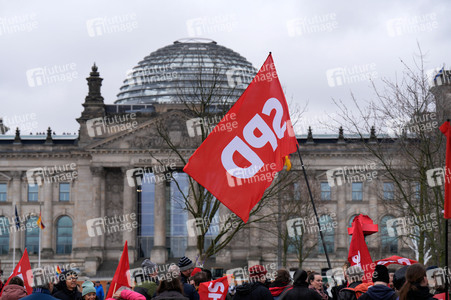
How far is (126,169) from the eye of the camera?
77188 millimetres

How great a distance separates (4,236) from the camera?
79750mm

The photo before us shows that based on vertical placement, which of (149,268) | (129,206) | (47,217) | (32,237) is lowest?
(149,268)

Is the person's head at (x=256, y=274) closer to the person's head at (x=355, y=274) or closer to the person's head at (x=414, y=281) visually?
the person's head at (x=355, y=274)

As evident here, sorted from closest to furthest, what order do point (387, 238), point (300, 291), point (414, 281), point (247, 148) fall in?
point (414, 281), point (300, 291), point (247, 148), point (387, 238)

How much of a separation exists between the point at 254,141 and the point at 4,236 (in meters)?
67.3

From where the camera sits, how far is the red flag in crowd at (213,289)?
672 inches

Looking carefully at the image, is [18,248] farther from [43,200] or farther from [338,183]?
[338,183]

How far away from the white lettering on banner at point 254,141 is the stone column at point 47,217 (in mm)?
64325

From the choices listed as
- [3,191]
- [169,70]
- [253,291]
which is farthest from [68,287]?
[169,70]

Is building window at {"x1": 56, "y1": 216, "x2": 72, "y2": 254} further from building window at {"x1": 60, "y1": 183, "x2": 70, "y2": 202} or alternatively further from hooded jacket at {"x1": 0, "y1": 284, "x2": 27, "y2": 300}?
hooded jacket at {"x1": 0, "y1": 284, "x2": 27, "y2": 300}

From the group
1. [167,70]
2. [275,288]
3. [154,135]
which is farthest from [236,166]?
[167,70]

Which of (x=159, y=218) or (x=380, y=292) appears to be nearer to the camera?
(x=380, y=292)

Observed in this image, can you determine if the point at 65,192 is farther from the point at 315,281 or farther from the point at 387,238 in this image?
the point at 315,281

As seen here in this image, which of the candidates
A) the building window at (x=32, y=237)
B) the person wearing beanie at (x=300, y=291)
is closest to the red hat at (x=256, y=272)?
the person wearing beanie at (x=300, y=291)
